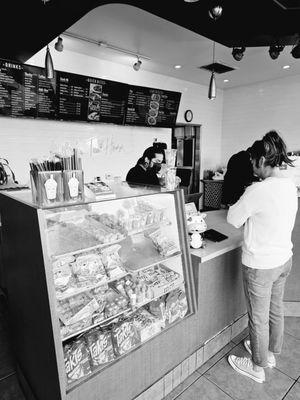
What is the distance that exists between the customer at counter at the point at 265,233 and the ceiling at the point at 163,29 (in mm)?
1201

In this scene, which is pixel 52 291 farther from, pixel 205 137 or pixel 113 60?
pixel 205 137

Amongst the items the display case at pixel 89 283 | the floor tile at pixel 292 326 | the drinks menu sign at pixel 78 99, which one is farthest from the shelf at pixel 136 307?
the drinks menu sign at pixel 78 99

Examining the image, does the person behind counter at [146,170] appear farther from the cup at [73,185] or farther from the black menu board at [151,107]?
the cup at [73,185]

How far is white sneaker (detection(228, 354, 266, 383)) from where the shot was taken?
2.00 metres

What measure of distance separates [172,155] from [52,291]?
1.14 metres

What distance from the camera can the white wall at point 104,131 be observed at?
12.3 feet

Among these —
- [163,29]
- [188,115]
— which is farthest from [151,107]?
[163,29]

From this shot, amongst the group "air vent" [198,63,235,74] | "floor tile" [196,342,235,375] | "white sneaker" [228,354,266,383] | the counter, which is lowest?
"floor tile" [196,342,235,375]

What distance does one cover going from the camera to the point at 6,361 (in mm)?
2279

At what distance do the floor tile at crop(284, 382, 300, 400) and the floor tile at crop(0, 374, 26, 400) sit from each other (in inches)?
72.2

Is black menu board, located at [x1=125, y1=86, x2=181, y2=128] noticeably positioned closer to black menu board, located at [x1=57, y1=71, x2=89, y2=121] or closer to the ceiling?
the ceiling

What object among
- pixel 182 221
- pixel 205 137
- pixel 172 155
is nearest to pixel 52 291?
pixel 182 221

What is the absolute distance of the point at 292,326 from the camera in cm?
262

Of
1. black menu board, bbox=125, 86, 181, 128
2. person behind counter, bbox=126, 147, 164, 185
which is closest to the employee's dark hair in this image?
person behind counter, bbox=126, 147, 164, 185
